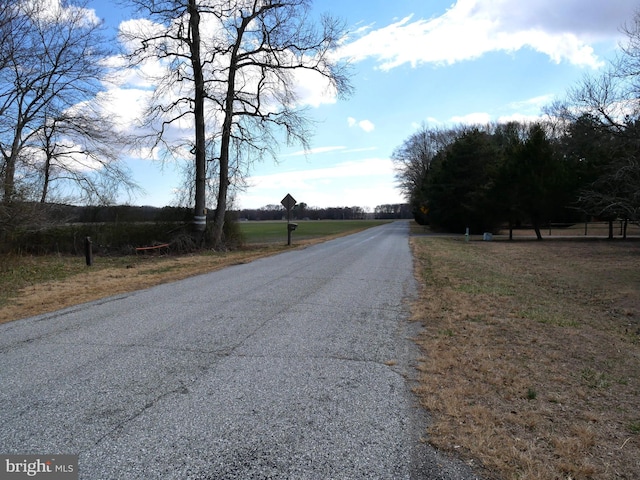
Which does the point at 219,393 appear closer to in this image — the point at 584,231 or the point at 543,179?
the point at 543,179

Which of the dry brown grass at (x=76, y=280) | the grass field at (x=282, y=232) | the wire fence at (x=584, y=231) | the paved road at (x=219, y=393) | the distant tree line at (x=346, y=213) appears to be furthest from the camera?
the distant tree line at (x=346, y=213)

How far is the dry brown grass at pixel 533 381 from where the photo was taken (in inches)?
109

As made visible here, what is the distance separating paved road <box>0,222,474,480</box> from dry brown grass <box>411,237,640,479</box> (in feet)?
1.05

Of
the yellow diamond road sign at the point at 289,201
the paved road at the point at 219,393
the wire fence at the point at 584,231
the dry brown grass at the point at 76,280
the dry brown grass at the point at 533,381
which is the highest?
the yellow diamond road sign at the point at 289,201

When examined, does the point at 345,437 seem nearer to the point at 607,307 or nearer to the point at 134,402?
the point at 134,402

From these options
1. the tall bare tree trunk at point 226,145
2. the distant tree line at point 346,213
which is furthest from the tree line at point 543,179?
the distant tree line at point 346,213

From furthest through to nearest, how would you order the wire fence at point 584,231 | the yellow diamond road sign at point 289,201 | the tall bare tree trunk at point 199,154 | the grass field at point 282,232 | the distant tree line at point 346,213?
the distant tree line at point 346,213, the wire fence at point 584,231, the grass field at point 282,232, the yellow diamond road sign at point 289,201, the tall bare tree trunk at point 199,154

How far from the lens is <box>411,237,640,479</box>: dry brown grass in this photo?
109 inches

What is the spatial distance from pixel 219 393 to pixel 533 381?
116 inches

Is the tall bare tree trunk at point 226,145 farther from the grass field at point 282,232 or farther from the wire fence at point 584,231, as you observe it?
the wire fence at point 584,231

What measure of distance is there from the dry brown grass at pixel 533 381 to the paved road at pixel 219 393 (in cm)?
32

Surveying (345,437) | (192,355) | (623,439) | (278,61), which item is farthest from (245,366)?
(278,61)

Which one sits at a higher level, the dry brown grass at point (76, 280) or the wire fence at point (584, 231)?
the wire fence at point (584, 231)

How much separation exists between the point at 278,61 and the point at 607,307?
1756 cm
